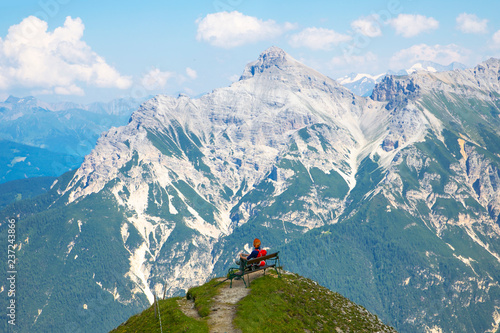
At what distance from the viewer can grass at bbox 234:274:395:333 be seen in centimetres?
5441

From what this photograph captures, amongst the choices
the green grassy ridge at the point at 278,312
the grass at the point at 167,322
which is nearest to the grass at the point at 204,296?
the green grassy ridge at the point at 278,312

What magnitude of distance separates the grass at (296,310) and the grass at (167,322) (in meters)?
4.84

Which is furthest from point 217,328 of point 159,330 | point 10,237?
point 10,237

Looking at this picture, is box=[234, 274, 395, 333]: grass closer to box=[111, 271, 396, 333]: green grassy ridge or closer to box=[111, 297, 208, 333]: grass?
box=[111, 271, 396, 333]: green grassy ridge

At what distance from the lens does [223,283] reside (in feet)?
228

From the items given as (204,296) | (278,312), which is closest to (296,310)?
(278,312)

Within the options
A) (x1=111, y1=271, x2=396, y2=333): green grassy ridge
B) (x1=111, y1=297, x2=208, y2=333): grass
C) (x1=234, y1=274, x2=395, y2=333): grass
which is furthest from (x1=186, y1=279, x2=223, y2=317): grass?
(x1=234, y1=274, x2=395, y2=333): grass

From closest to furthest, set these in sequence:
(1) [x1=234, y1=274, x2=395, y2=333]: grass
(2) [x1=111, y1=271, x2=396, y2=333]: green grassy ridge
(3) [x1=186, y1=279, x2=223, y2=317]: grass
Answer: (2) [x1=111, y1=271, x2=396, y2=333]: green grassy ridge < (1) [x1=234, y1=274, x2=395, y2=333]: grass < (3) [x1=186, y1=279, x2=223, y2=317]: grass

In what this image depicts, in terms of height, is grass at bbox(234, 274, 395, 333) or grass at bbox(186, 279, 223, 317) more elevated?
grass at bbox(186, 279, 223, 317)

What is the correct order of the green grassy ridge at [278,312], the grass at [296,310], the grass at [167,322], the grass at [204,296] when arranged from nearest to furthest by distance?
the grass at [167,322] < the green grassy ridge at [278,312] < the grass at [296,310] < the grass at [204,296]

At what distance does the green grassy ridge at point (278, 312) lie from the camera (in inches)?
2114

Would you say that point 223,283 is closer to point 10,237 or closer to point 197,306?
point 197,306

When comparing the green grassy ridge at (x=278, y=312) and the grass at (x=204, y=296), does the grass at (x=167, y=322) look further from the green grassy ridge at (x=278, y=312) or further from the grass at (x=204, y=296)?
the grass at (x=204, y=296)

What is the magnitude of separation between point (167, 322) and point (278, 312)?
13170mm
